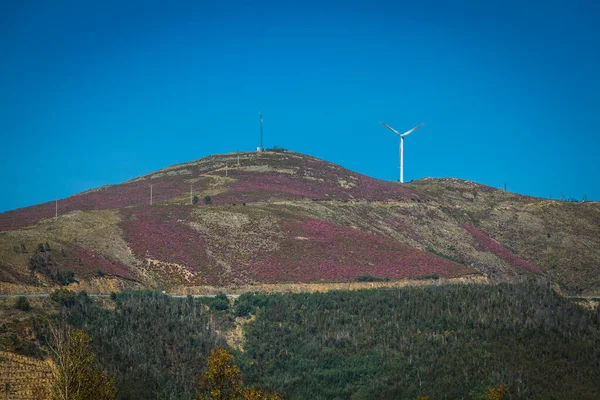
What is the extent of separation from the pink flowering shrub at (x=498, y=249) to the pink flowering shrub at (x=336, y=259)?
2665 centimetres

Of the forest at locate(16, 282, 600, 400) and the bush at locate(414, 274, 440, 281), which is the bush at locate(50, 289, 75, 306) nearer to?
the forest at locate(16, 282, 600, 400)

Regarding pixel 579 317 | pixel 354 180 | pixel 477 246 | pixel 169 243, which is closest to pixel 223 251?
pixel 169 243

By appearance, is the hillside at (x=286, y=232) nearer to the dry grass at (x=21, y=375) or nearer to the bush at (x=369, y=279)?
the bush at (x=369, y=279)

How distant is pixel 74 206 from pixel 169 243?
41.2 m

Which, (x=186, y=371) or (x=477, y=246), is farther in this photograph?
(x=477, y=246)

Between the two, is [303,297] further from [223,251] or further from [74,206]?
[74,206]

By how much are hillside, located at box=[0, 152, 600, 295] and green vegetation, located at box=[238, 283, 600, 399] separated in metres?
13.5

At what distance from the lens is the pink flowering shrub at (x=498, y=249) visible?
122 meters

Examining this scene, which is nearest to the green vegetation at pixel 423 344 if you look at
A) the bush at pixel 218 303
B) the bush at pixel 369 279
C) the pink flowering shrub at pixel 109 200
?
the bush at pixel 218 303

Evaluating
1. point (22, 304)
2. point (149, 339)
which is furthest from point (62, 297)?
point (149, 339)

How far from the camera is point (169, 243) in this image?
Answer: 3600 inches

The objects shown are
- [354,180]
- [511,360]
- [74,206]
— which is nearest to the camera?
[511,360]

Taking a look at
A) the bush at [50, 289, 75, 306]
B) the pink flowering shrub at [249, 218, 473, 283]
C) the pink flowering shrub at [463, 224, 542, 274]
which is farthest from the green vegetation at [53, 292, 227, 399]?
the pink flowering shrub at [463, 224, 542, 274]

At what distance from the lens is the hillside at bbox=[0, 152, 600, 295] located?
8212cm
